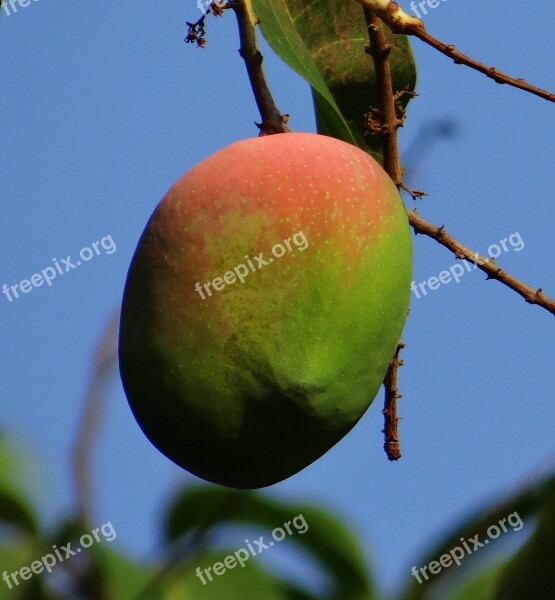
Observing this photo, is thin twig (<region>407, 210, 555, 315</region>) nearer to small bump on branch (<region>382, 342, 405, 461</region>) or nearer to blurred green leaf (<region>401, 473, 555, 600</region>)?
small bump on branch (<region>382, 342, 405, 461</region>)

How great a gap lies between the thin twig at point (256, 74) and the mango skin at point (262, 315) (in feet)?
0.50

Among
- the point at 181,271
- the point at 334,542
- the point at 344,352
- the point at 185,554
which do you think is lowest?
the point at 334,542

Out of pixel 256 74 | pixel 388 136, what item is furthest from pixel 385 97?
pixel 256 74

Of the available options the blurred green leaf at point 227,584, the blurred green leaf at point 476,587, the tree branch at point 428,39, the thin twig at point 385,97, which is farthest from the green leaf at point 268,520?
the tree branch at point 428,39

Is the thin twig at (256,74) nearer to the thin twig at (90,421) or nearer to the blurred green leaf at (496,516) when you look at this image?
the thin twig at (90,421)

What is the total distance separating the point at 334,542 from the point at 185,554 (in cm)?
18

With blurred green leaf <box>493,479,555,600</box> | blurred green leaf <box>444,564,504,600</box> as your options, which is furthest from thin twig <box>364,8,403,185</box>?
blurred green leaf <box>493,479,555,600</box>

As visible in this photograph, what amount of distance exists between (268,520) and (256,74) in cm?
52

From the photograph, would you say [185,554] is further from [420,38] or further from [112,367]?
[420,38]

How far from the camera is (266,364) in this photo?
88 centimetres

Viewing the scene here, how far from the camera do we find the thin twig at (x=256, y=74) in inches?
44.1

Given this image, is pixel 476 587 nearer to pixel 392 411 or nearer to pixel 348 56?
pixel 392 411

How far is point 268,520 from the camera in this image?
111 cm

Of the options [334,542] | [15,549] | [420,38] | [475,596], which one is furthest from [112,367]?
[475,596]
